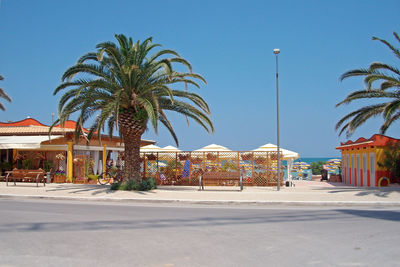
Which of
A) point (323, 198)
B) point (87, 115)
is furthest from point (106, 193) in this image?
point (323, 198)

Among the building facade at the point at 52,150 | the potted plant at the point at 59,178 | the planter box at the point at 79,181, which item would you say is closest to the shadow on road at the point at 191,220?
the planter box at the point at 79,181

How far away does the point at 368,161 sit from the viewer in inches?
911

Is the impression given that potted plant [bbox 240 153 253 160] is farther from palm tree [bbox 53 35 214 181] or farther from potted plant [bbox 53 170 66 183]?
potted plant [bbox 53 170 66 183]

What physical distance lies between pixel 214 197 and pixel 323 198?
14.5 feet

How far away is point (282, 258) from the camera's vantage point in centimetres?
609

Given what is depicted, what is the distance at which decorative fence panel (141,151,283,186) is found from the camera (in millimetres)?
21453

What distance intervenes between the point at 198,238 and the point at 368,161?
18562 mm

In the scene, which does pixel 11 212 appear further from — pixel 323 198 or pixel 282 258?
pixel 323 198

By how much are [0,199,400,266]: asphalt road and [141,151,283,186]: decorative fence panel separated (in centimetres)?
977

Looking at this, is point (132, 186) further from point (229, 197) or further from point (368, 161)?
point (368, 161)

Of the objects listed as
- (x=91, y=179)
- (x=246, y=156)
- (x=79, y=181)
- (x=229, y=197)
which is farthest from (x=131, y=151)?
(x=79, y=181)

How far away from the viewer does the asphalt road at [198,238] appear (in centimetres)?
602

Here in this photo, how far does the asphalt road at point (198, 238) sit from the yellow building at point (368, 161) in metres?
11.1

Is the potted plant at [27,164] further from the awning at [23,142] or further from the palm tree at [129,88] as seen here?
the palm tree at [129,88]
